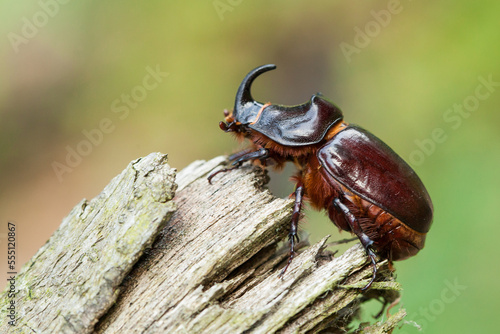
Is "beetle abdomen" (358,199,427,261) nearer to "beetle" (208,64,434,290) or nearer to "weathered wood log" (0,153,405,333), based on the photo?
"beetle" (208,64,434,290)

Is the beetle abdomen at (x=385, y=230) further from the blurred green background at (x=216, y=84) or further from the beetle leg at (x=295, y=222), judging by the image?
the blurred green background at (x=216, y=84)

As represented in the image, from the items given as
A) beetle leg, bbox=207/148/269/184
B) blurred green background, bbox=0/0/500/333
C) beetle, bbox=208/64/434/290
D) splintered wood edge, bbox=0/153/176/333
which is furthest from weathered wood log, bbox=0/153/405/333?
blurred green background, bbox=0/0/500/333

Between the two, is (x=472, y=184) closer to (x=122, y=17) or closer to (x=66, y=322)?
(x=66, y=322)

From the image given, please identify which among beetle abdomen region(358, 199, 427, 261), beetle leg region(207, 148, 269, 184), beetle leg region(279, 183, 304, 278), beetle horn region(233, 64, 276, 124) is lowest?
beetle abdomen region(358, 199, 427, 261)

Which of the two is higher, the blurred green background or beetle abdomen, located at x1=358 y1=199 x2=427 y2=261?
the blurred green background

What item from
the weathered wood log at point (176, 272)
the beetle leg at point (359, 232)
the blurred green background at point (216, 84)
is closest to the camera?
the weathered wood log at point (176, 272)

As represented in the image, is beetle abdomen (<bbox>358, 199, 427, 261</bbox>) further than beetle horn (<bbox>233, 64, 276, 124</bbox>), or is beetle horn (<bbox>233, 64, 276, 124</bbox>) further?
beetle horn (<bbox>233, 64, 276, 124</bbox>)

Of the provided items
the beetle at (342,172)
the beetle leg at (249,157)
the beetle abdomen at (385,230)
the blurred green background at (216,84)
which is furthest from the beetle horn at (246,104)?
the blurred green background at (216,84)

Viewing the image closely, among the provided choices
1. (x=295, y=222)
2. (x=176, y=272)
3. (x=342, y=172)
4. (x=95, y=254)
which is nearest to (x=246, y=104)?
(x=342, y=172)
